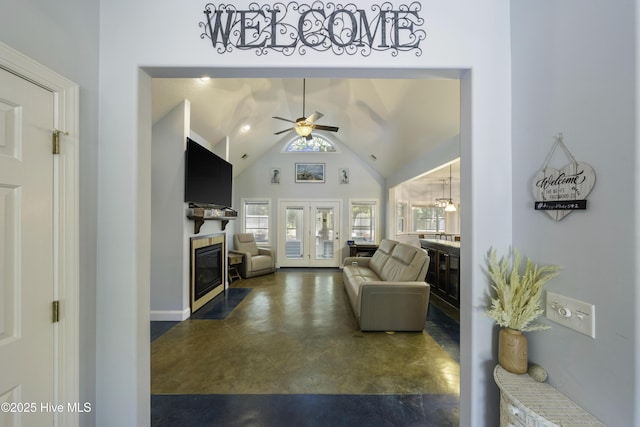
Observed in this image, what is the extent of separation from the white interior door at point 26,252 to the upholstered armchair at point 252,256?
4.78 metres

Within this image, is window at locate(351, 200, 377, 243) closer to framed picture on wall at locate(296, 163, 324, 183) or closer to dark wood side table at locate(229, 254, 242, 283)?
framed picture on wall at locate(296, 163, 324, 183)

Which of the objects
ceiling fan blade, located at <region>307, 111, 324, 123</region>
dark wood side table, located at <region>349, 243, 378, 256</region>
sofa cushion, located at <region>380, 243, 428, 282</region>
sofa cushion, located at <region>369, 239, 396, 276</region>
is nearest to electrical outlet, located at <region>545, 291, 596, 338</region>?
sofa cushion, located at <region>380, 243, 428, 282</region>

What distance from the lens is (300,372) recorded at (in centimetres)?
224

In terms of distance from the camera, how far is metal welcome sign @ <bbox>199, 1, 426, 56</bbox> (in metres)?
1.29

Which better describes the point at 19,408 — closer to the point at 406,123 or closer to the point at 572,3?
the point at 572,3

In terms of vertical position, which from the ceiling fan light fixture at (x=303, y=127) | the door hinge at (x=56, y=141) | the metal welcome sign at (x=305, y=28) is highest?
the ceiling fan light fixture at (x=303, y=127)

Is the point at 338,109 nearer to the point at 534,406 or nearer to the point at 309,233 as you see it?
the point at 309,233

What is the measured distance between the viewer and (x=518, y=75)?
122 cm

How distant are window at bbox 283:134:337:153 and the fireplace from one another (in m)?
3.47

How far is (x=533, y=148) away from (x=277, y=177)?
636 cm

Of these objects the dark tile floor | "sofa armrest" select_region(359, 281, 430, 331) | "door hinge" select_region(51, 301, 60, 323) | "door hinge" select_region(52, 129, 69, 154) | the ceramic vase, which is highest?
"door hinge" select_region(52, 129, 69, 154)

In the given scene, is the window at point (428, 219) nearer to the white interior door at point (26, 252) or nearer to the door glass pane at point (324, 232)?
the door glass pane at point (324, 232)

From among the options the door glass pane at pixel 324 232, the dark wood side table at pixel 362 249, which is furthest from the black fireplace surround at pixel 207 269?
the dark wood side table at pixel 362 249

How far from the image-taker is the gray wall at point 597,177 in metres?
0.78
